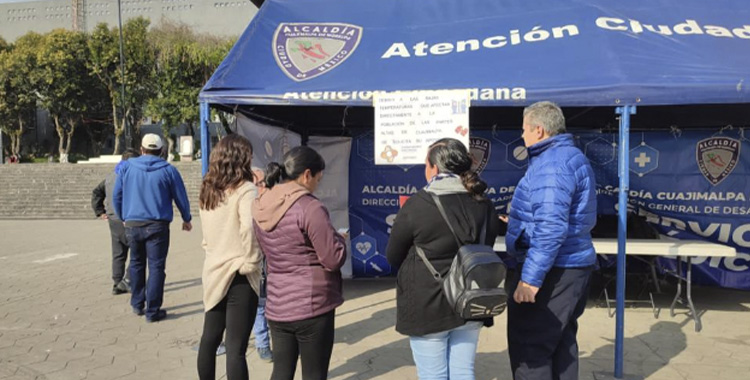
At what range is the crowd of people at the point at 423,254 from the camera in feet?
7.32

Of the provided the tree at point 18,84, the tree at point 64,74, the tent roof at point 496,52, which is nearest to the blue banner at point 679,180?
the tent roof at point 496,52

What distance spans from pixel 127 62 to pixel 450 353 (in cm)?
3050

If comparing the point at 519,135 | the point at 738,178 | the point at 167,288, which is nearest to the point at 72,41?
the point at 167,288

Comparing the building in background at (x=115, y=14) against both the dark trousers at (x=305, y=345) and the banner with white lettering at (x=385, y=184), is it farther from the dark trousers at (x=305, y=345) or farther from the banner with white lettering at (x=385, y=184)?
the dark trousers at (x=305, y=345)

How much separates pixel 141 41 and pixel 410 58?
28.4m

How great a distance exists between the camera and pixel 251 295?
2723mm

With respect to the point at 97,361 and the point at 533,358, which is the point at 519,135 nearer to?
the point at 533,358

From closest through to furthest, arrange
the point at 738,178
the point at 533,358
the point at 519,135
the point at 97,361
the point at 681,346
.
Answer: the point at 533,358
the point at 97,361
the point at 681,346
the point at 738,178
the point at 519,135

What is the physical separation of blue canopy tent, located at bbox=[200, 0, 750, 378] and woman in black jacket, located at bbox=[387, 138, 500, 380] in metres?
1.62

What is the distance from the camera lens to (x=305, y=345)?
2432mm

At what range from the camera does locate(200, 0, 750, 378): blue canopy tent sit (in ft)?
11.8

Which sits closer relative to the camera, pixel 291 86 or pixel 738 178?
pixel 291 86

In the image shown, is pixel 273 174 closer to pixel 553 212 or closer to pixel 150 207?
pixel 553 212

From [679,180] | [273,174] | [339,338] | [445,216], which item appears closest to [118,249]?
[339,338]
